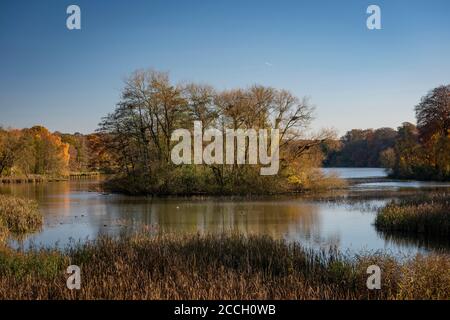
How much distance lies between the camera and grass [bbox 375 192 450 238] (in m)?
17.2

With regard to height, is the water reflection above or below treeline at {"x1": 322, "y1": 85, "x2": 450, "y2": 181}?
below

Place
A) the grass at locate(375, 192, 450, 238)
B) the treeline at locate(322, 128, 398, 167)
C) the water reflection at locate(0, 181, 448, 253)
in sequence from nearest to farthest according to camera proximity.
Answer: the water reflection at locate(0, 181, 448, 253) → the grass at locate(375, 192, 450, 238) → the treeline at locate(322, 128, 398, 167)

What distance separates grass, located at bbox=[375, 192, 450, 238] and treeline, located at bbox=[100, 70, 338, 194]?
17.8m

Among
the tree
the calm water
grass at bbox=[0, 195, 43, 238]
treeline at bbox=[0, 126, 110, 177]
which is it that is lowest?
the calm water

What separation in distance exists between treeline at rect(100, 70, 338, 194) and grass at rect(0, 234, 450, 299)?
25.2 m

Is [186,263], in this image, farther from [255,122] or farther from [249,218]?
[255,122]

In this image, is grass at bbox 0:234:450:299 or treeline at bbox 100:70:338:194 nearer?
grass at bbox 0:234:450:299

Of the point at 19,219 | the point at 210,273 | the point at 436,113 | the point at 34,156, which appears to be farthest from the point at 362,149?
the point at 210,273

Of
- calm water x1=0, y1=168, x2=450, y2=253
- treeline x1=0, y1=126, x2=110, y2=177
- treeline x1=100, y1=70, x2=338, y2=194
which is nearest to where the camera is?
calm water x1=0, y1=168, x2=450, y2=253

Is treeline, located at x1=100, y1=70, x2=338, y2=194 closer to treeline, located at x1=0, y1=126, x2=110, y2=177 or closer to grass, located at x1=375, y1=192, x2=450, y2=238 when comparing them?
treeline, located at x1=0, y1=126, x2=110, y2=177

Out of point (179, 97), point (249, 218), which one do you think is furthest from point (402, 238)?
point (179, 97)

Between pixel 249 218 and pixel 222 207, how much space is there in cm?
538

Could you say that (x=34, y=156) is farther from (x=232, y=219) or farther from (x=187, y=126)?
(x=232, y=219)

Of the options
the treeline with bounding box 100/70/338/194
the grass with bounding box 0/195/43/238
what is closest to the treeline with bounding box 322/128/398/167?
the treeline with bounding box 100/70/338/194
